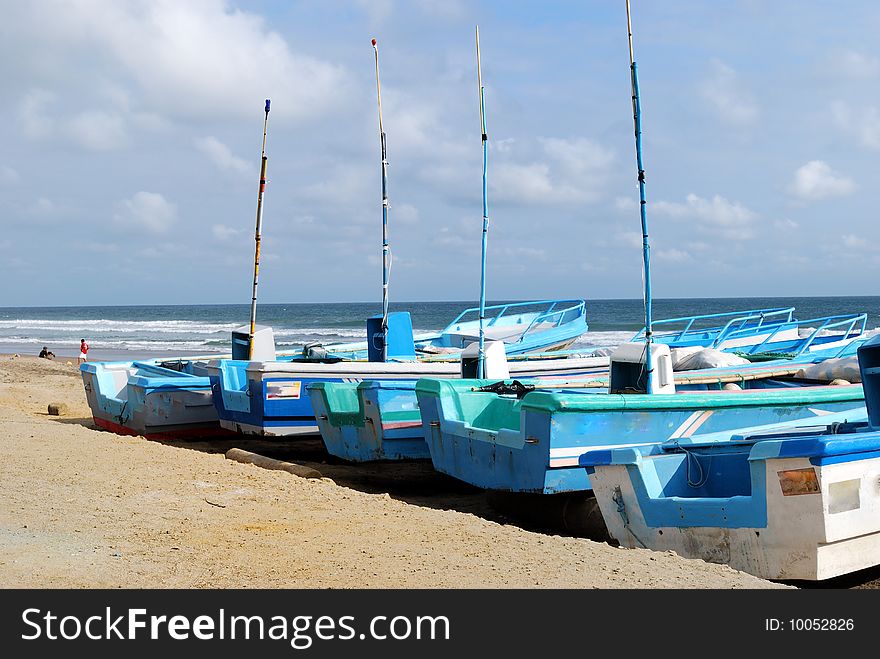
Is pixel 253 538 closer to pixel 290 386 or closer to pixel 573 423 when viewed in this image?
pixel 573 423

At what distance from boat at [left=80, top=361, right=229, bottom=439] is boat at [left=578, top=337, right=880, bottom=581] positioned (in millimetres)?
8406

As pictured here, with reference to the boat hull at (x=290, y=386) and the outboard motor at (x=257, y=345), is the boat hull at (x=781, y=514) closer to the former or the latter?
the boat hull at (x=290, y=386)

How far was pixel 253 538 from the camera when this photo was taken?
20.3ft

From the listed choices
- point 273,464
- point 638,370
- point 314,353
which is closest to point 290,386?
point 273,464

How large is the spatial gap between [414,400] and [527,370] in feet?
11.0

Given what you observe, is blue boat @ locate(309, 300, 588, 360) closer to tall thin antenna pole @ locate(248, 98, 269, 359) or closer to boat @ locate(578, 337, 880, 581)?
tall thin antenna pole @ locate(248, 98, 269, 359)

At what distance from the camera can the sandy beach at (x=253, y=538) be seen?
5.17m

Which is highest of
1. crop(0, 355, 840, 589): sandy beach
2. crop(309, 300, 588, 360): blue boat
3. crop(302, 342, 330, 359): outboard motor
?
crop(309, 300, 588, 360): blue boat

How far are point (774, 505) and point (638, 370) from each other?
318 cm

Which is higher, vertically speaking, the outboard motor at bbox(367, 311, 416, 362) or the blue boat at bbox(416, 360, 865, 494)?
the outboard motor at bbox(367, 311, 416, 362)

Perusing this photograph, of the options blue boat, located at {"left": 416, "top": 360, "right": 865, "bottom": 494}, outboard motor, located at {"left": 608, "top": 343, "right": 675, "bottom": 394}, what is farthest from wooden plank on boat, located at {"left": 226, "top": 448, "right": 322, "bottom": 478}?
outboard motor, located at {"left": 608, "top": 343, "right": 675, "bottom": 394}

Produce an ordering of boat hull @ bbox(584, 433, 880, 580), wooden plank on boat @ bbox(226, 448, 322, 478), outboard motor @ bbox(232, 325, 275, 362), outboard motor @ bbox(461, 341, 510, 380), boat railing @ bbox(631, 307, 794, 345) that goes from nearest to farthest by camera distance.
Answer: boat hull @ bbox(584, 433, 880, 580) < wooden plank on boat @ bbox(226, 448, 322, 478) < outboard motor @ bbox(461, 341, 510, 380) < outboard motor @ bbox(232, 325, 275, 362) < boat railing @ bbox(631, 307, 794, 345)

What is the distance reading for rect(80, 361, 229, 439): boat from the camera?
13.4 meters

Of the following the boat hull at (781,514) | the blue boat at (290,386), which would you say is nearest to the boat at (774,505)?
the boat hull at (781,514)
